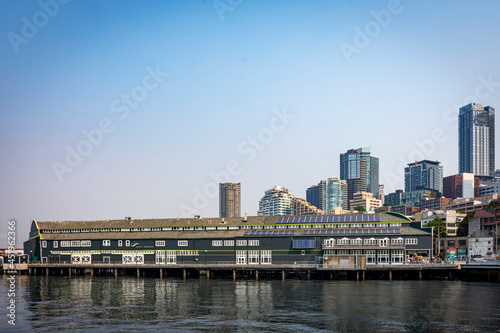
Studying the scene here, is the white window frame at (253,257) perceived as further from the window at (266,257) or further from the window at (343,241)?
the window at (343,241)

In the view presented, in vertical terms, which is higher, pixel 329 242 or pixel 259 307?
pixel 329 242

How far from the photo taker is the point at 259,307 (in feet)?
232

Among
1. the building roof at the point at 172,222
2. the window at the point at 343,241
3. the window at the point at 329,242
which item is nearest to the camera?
the window at the point at 343,241

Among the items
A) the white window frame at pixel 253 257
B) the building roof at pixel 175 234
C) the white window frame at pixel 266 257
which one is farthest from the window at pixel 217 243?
the white window frame at pixel 266 257

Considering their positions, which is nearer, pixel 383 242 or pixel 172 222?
pixel 383 242

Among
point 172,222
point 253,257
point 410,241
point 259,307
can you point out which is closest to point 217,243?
point 253,257

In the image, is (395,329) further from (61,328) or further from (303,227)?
(303,227)

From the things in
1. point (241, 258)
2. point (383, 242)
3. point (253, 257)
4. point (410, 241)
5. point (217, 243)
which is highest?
point (410, 241)

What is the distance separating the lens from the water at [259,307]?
57781 mm

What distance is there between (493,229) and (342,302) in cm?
9466

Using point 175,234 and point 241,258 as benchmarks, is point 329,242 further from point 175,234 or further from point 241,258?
point 175,234

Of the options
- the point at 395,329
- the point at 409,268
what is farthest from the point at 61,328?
→ the point at 409,268

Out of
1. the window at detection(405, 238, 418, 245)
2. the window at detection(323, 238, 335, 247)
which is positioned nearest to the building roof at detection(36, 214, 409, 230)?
the window at detection(405, 238, 418, 245)

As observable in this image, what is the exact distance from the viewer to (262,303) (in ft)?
243
